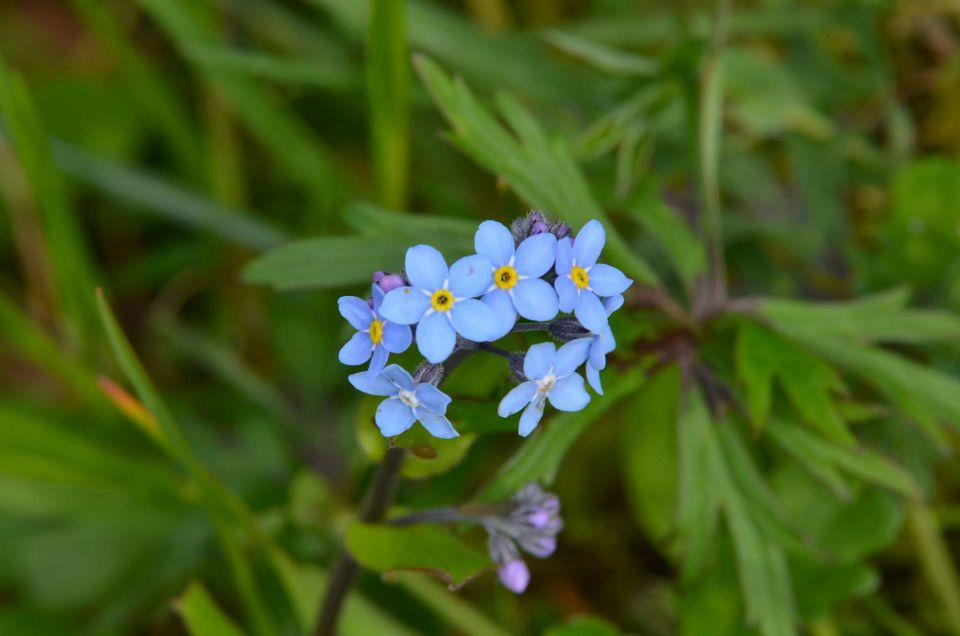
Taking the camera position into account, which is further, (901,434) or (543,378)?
(901,434)

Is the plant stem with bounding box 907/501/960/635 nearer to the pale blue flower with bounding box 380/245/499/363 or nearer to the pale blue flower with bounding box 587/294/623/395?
the pale blue flower with bounding box 587/294/623/395

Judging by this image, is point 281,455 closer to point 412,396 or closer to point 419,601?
point 419,601

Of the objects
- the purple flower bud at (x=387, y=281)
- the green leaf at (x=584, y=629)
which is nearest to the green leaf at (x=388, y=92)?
the purple flower bud at (x=387, y=281)

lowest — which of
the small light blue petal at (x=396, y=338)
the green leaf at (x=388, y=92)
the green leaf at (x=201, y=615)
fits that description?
the green leaf at (x=201, y=615)

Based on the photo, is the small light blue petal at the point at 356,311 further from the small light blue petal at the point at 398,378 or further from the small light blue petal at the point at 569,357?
the small light blue petal at the point at 569,357

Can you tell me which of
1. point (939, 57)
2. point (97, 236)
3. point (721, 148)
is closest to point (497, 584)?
point (721, 148)

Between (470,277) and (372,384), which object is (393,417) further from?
(470,277)
